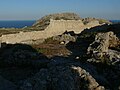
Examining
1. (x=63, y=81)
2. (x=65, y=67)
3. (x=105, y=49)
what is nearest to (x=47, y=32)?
(x=105, y=49)

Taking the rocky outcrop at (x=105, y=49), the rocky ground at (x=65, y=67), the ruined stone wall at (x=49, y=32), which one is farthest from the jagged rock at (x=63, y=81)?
the ruined stone wall at (x=49, y=32)

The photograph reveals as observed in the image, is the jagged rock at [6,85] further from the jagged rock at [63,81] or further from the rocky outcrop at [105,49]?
the rocky outcrop at [105,49]

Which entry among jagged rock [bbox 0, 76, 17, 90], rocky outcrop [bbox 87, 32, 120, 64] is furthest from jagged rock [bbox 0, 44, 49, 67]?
jagged rock [bbox 0, 76, 17, 90]

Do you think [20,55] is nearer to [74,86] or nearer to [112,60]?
[112,60]

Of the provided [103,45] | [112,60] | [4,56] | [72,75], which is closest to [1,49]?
[4,56]

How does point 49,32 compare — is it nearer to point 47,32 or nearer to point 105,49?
point 47,32

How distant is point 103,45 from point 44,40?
1546 cm

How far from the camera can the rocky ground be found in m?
21.2

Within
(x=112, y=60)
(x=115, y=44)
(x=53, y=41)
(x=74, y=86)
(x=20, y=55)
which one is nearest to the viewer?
(x=74, y=86)

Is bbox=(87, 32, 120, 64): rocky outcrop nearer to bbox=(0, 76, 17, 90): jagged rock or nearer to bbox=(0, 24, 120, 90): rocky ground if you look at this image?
bbox=(0, 24, 120, 90): rocky ground

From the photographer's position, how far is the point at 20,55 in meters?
32.2

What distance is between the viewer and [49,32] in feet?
173

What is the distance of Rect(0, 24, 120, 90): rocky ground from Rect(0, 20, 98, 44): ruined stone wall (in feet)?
11.9

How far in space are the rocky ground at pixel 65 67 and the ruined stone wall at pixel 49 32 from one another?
11.9 ft
